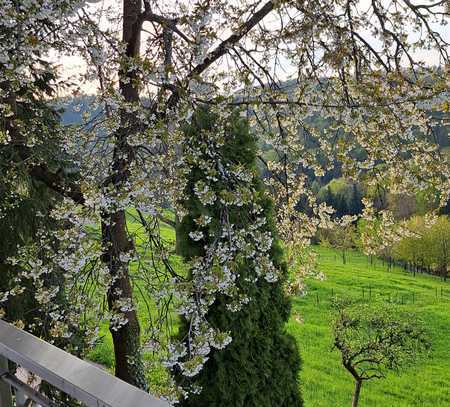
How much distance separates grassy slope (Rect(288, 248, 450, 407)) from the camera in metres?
13.8

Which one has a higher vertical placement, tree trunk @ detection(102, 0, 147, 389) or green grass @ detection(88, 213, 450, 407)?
tree trunk @ detection(102, 0, 147, 389)

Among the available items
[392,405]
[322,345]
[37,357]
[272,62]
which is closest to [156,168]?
[272,62]

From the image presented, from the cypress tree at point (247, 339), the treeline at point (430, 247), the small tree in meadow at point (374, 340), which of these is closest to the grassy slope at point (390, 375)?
the small tree in meadow at point (374, 340)

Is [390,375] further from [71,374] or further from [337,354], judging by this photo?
[71,374]

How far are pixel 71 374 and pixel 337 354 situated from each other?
17.3 meters

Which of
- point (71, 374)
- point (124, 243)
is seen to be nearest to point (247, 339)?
point (124, 243)

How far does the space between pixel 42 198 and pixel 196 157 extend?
110 inches

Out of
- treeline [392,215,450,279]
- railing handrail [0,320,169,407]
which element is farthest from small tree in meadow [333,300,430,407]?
treeline [392,215,450,279]

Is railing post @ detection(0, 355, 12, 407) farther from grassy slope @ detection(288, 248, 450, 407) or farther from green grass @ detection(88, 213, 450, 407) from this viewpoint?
grassy slope @ detection(288, 248, 450, 407)

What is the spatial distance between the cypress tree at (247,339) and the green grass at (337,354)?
0.49 meters

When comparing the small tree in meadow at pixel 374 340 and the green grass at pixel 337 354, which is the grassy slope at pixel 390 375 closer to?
the green grass at pixel 337 354

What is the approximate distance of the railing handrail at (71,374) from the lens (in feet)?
2.82

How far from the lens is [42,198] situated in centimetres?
514

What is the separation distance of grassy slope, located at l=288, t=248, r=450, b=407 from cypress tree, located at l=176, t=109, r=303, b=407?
6126mm
